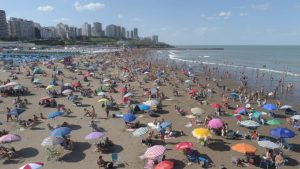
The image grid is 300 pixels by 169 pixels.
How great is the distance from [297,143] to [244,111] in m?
5.89

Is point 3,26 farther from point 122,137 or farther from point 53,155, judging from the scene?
point 53,155

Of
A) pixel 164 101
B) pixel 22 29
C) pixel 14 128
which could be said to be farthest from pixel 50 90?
pixel 22 29

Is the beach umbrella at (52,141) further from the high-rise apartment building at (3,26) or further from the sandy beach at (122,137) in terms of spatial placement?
the high-rise apartment building at (3,26)

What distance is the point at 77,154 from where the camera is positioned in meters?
15.8

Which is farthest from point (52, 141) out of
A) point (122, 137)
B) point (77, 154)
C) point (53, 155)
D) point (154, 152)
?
point (154, 152)

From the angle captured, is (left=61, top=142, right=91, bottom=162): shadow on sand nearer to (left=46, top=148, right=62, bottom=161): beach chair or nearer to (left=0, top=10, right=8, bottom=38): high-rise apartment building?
(left=46, top=148, right=62, bottom=161): beach chair

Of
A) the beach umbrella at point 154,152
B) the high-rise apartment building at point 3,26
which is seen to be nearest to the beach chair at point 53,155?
the beach umbrella at point 154,152

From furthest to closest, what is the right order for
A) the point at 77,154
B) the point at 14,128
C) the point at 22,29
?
1. the point at 22,29
2. the point at 14,128
3. the point at 77,154

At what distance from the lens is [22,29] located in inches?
6137

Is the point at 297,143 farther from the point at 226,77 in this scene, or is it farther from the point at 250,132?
the point at 226,77

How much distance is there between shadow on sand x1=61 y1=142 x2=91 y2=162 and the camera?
50.1ft

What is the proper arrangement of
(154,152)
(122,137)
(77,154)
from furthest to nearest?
(122,137), (77,154), (154,152)

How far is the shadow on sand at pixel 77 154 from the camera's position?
15.3m

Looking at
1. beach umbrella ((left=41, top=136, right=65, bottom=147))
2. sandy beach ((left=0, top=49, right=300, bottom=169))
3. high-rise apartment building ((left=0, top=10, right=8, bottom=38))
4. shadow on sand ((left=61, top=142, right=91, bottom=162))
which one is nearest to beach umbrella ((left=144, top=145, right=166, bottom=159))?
sandy beach ((left=0, top=49, right=300, bottom=169))
